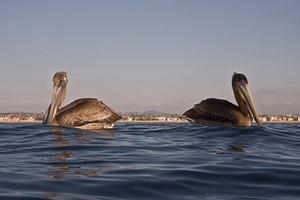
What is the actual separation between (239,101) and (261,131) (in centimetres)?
500

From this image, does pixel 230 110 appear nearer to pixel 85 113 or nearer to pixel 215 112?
pixel 215 112

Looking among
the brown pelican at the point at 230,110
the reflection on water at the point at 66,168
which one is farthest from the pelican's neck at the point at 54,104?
the reflection on water at the point at 66,168

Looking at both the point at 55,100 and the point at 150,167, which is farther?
the point at 55,100

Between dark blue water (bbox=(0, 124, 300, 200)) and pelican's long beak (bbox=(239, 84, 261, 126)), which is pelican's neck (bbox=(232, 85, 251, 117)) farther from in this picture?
dark blue water (bbox=(0, 124, 300, 200))

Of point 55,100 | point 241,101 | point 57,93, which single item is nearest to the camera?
point 55,100

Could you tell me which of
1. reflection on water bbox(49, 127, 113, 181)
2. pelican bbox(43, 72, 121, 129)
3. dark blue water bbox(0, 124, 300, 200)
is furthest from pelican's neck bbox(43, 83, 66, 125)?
reflection on water bbox(49, 127, 113, 181)

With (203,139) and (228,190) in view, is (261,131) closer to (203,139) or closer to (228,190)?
(203,139)

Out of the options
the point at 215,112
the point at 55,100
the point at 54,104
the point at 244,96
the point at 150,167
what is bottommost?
the point at 150,167

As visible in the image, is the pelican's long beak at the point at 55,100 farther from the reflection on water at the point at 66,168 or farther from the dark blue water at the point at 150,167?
the reflection on water at the point at 66,168

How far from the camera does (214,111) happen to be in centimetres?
2233

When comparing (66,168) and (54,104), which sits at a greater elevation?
(54,104)

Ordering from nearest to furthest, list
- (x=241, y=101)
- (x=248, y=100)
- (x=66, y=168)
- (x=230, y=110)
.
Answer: (x=66, y=168) → (x=230, y=110) → (x=248, y=100) → (x=241, y=101)

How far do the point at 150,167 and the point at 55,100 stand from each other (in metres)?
12.5

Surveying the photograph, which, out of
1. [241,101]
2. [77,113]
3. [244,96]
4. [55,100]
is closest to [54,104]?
[55,100]
